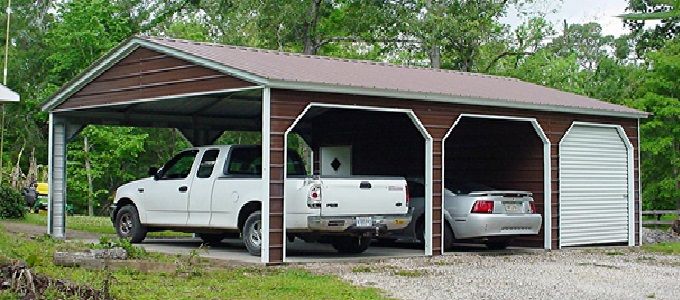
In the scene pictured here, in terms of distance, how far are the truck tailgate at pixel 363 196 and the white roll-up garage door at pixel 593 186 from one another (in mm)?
4727

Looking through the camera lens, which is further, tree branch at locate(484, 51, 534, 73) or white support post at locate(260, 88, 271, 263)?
tree branch at locate(484, 51, 534, 73)

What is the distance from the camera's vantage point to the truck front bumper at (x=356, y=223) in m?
13.8

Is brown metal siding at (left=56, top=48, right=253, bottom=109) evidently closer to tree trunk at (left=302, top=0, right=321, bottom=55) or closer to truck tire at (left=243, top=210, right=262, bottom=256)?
truck tire at (left=243, top=210, right=262, bottom=256)

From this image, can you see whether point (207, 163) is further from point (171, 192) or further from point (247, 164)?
point (171, 192)

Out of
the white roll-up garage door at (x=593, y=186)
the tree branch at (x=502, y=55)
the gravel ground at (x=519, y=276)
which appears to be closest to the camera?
the gravel ground at (x=519, y=276)

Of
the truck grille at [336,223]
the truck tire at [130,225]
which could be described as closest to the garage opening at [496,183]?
the truck grille at [336,223]

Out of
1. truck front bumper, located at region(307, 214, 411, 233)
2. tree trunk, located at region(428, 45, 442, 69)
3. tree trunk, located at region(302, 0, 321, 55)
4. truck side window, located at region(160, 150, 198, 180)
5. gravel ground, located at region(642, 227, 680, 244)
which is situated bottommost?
gravel ground, located at region(642, 227, 680, 244)

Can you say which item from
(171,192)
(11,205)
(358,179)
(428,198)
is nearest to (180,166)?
(171,192)

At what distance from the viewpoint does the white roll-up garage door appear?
18.3 metres

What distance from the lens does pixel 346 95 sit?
→ 14531mm

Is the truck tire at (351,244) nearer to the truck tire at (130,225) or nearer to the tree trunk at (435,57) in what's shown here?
the truck tire at (130,225)

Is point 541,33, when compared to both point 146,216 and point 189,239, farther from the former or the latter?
point 146,216

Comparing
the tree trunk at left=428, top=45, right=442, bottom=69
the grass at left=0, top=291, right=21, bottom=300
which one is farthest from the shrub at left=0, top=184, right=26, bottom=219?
the grass at left=0, top=291, right=21, bottom=300

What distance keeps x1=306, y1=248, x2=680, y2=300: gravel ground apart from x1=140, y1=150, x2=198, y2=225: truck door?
332cm
